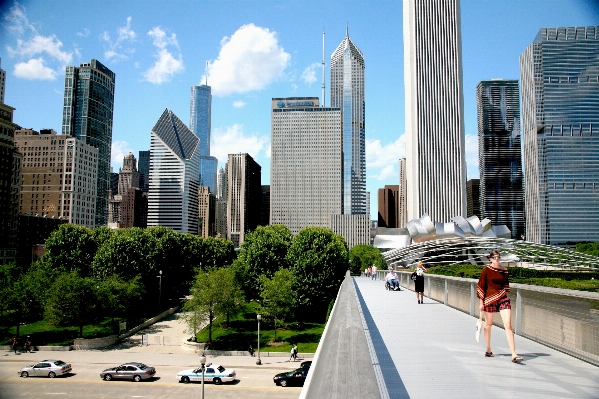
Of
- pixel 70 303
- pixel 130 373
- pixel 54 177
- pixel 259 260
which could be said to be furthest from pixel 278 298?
pixel 54 177

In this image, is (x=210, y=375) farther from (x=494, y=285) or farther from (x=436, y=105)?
(x=436, y=105)

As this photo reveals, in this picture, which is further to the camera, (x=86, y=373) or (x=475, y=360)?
(x=86, y=373)

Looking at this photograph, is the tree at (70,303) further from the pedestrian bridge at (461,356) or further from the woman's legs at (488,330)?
the woman's legs at (488,330)

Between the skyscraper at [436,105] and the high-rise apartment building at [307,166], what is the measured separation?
79.0m

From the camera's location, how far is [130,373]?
1046 inches

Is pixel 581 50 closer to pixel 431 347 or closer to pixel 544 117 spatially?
pixel 544 117

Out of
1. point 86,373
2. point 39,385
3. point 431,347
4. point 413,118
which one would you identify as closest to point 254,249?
point 86,373

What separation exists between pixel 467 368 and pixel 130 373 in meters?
26.3

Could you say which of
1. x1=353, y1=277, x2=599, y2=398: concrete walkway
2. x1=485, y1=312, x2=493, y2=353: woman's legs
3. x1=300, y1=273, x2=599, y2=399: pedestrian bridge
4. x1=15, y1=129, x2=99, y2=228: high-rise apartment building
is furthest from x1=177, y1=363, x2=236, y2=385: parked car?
x1=15, y1=129, x2=99, y2=228: high-rise apartment building

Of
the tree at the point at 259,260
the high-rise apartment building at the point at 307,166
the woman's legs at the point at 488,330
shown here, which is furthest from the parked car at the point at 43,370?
the high-rise apartment building at the point at 307,166

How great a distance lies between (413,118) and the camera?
4601 inches

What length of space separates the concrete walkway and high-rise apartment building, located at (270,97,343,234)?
612 feet

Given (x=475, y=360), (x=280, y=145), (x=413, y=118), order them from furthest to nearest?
(x=280, y=145)
(x=413, y=118)
(x=475, y=360)

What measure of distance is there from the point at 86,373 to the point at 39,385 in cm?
362
